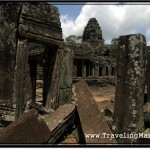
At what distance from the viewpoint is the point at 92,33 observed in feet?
122

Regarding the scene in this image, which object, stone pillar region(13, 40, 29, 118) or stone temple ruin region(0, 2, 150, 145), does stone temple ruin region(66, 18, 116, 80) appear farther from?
stone pillar region(13, 40, 29, 118)

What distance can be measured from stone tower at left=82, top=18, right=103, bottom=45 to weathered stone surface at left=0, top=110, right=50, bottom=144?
32451mm

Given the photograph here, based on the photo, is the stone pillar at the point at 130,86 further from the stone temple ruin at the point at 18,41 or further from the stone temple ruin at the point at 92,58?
the stone temple ruin at the point at 92,58

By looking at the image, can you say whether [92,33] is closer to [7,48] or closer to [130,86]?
[7,48]

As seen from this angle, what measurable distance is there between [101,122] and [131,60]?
4.84ft

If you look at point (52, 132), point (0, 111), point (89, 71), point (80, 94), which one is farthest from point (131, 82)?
point (89, 71)

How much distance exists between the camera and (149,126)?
6.31 metres

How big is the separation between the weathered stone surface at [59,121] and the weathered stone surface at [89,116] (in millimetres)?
453

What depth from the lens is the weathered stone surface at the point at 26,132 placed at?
4.62m

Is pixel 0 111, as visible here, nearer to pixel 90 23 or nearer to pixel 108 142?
pixel 108 142

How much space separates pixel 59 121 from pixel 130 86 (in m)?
1.61

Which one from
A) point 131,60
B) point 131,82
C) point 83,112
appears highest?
point 131,60

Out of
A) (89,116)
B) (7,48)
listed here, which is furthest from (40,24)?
(89,116)

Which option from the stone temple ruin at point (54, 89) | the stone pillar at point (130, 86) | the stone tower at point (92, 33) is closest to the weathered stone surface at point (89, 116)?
the stone temple ruin at point (54, 89)
